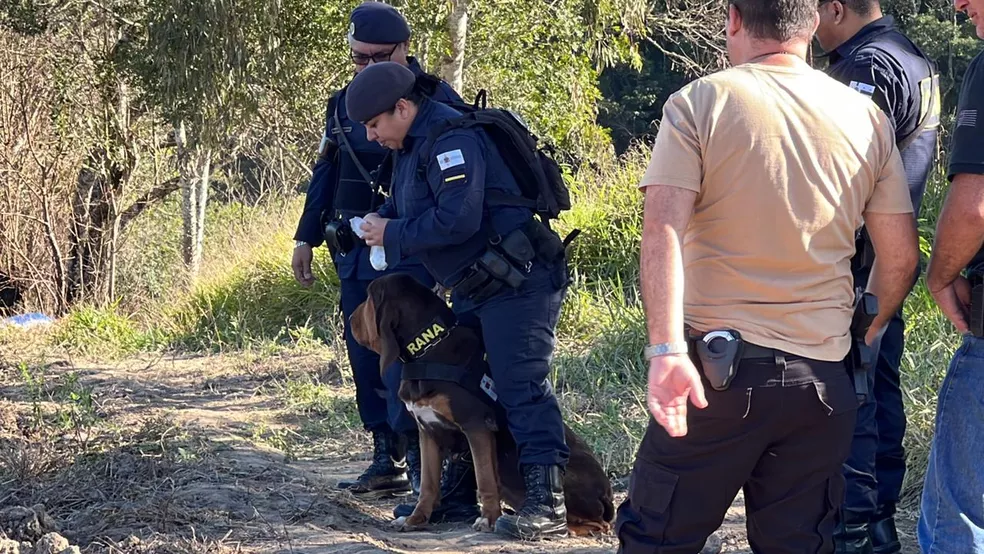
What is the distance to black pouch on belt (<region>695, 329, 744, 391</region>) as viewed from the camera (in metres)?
2.48

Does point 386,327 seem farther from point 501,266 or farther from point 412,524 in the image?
point 412,524

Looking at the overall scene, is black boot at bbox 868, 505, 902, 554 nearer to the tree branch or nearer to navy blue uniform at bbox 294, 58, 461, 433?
navy blue uniform at bbox 294, 58, 461, 433

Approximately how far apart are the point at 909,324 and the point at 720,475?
372 cm

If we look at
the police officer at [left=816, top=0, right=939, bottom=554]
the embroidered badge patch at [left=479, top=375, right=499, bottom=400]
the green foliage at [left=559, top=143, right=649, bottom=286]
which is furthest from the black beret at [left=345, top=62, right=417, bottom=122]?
the green foliage at [left=559, top=143, right=649, bottom=286]

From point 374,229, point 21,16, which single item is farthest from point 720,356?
point 21,16

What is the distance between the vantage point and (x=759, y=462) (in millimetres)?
2676

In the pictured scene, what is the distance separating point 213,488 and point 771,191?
2994 millimetres

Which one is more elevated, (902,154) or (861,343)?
(902,154)

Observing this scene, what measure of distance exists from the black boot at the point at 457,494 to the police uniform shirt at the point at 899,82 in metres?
1.94

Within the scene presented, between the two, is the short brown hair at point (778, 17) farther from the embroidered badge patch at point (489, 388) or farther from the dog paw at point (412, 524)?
the dog paw at point (412, 524)

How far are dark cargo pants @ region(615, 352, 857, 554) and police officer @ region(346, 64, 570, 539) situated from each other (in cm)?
140

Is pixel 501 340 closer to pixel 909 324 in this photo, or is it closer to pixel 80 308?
pixel 909 324

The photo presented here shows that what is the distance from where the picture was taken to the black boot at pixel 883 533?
A: 3678mm

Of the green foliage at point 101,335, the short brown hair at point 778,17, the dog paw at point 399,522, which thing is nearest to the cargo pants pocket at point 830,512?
the short brown hair at point 778,17
